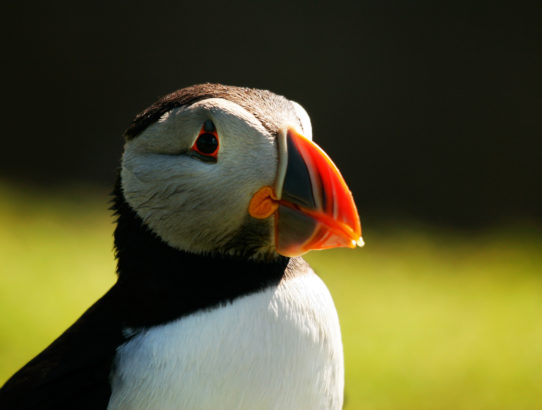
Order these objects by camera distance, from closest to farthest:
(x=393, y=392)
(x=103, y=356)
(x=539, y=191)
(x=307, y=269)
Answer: (x=103, y=356) → (x=307, y=269) → (x=393, y=392) → (x=539, y=191)

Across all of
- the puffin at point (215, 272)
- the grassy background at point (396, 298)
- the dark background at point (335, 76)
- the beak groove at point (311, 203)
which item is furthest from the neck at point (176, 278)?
the dark background at point (335, 76)

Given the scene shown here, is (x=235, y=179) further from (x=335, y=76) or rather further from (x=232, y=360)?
(x=335, y=76)

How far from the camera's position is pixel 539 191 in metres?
4.51

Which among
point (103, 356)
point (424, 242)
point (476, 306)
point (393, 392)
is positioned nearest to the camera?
point (103, 356)

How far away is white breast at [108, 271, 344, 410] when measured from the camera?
1.47 meters

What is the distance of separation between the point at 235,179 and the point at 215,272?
0.18m

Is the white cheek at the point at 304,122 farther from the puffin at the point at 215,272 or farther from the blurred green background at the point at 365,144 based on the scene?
the blurred green background at the point at 365,144

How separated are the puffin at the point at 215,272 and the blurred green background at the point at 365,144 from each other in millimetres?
1630

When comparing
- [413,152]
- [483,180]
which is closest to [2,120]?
[413,152]

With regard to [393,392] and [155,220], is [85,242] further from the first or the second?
[155,220]

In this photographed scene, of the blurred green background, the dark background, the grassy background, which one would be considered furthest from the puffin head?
the dark background

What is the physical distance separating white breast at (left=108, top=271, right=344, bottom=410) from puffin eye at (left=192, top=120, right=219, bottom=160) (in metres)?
0.27

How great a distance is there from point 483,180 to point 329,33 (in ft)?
4.20

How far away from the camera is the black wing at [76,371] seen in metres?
1.53
